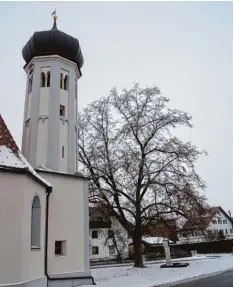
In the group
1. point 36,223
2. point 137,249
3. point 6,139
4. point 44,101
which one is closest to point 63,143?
point 44,101

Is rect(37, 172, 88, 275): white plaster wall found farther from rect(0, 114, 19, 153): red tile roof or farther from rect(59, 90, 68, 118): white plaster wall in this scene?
rect(59, 90, 68, 118): white plaster wall

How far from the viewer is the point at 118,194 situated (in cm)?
2253

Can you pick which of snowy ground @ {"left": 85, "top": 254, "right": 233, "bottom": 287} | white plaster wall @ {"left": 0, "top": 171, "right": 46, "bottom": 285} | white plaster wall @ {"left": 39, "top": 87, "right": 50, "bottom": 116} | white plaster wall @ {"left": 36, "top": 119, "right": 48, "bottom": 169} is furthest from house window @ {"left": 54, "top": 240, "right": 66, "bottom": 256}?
white plaster wall @ {"left": 39, "top": 87, "right": 50, "bottom": 116}

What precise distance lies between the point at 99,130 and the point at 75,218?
418 inches

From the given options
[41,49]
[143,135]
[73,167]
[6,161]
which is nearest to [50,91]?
[41,49]

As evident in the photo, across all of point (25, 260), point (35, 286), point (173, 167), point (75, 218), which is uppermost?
point (173, 167)

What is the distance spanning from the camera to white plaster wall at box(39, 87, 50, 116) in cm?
1670

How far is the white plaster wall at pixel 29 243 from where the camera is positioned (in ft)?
34.9

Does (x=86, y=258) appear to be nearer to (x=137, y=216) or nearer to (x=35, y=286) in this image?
(x=35, y=286)

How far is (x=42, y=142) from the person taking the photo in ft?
52.6

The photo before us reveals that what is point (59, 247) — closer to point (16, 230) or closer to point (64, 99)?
point (16, 230)

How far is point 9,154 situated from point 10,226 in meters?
2.80

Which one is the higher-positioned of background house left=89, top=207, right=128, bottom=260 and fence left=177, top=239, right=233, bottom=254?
background house left=89, top=207, right=128, bottom=260

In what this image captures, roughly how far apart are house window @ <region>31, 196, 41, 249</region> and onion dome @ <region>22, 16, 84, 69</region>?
927 centimetres
